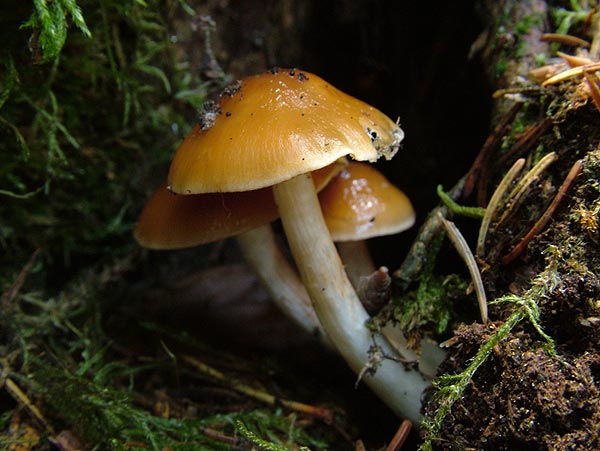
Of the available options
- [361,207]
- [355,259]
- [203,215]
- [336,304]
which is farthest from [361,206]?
[203,215]

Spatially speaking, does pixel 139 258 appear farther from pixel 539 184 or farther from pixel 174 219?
pixel 539 184

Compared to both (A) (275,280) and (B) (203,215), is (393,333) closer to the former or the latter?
(A) (275,280)

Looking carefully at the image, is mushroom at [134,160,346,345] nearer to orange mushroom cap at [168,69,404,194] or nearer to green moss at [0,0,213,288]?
orange mushroom cap at [168,69,404,194]

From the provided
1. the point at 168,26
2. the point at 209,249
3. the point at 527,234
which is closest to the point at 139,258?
the point at 209,249

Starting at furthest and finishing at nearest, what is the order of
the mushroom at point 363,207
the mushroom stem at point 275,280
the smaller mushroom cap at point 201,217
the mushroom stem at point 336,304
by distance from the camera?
the mushroom stem at point 275,280
the mushroom at point 363,207
the smaller mushroom cap at point 201,217
the mushroom stem at point 336,304

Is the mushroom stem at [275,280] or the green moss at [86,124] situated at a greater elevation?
the green moss at [86,124]

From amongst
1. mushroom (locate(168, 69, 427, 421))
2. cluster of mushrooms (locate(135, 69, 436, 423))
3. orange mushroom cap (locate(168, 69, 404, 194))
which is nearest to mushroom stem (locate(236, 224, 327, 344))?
cluster of mushrooms (locate(135, 69, 436, 423))

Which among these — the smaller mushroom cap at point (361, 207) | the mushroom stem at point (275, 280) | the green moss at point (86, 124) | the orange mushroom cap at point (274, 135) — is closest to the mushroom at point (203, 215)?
the smaller mushroom cap at point (361, 207)

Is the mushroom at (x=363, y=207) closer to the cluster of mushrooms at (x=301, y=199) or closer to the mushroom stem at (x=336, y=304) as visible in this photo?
the cluster of mushrooms at (x=301, y=199)
